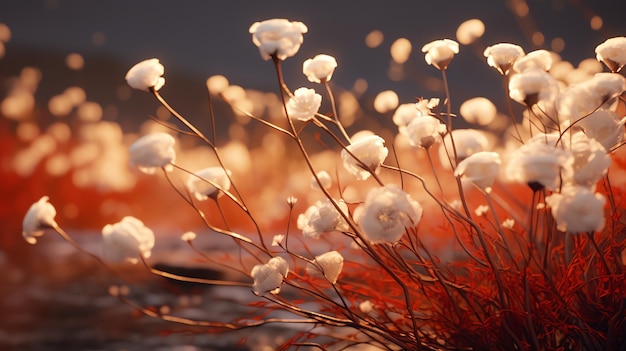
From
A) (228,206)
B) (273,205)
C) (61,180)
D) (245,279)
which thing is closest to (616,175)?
(245,279)

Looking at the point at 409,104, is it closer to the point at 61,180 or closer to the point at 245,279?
the point at 245,279

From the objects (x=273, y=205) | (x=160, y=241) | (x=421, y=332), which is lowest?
(x=421, y=332)

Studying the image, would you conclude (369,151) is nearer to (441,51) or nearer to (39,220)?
(441,51)

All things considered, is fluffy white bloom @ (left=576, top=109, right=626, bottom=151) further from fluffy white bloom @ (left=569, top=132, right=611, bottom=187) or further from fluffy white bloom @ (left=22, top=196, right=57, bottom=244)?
fluffy white bloom @ (left=22, top=196, right=57, bottom=244)

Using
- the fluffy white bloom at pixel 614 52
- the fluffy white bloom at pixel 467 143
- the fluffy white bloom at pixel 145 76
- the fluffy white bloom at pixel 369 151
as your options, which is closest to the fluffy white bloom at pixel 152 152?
the fluffy white bloom at pixel 145 76

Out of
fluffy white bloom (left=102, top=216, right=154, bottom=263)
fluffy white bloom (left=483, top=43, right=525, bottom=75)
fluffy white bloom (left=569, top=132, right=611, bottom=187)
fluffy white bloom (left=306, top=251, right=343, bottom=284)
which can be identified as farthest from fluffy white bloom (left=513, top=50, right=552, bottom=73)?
fluffy white bloom (left=102, top=216, right=154, bottom=263)

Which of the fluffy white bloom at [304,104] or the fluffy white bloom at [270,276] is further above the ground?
the fluffy white bloom at [304,104]

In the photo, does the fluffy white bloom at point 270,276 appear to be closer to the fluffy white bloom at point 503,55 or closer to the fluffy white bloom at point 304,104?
the fluffy white bloom at point 304,104

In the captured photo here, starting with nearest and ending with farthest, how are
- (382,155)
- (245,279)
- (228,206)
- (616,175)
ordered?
(382,155), (616,175), (245,279), (228,206)
